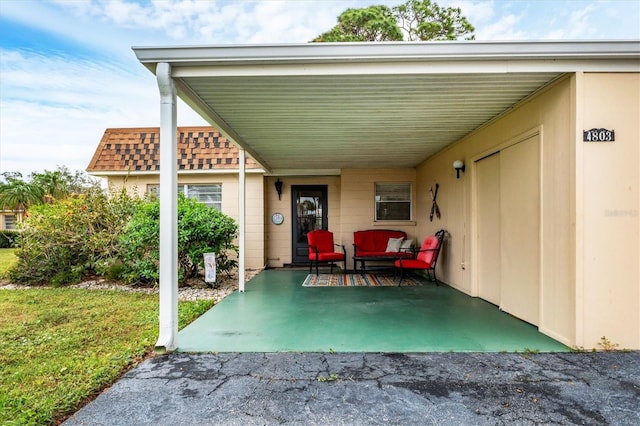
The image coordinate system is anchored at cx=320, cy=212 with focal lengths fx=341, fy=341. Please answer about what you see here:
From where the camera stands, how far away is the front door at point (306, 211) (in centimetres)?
870

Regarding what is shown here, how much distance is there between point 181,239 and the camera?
18.3 ft

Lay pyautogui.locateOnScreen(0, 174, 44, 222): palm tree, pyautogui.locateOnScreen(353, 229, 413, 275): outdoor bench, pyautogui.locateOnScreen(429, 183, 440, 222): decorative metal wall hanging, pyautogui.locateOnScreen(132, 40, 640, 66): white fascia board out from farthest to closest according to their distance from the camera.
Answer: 1. pyautogui.locateOnScreen(0, 174, 44, 222): palm tree
2. pyautogui.locateOnScreen(353, 229, 413, 275): outdoor bench
3. pyautogui.locateOnScreen(429, 183, 440, 222): decorative metal wall hanging
4. pyautogui.locateOnScreen(132, 40, 640, 66): white fascia board

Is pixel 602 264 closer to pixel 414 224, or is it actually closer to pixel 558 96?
pixel 558 96

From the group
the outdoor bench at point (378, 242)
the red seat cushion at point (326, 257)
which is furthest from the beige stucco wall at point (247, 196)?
the outdoor bench at point (378, 242)

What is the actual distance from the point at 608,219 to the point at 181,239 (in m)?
5.46

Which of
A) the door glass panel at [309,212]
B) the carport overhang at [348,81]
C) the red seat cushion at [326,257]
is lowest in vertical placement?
the red seat cushion at [326,257]

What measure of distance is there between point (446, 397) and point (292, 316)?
2287mm

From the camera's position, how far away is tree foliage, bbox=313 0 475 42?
15305 millimetres

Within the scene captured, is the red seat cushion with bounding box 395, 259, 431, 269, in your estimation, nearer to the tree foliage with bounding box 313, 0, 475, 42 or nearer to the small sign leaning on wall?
the small sign leaning on wall

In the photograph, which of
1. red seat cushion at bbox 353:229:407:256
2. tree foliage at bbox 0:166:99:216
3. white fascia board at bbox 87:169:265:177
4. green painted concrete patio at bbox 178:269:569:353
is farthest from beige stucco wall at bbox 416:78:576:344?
tree foliage at bbox 0:166:99:216

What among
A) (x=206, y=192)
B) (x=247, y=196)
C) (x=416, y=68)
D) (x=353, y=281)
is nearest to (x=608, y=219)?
(x=416, y=68)

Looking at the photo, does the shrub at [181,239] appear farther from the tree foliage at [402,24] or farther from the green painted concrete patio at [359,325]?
the tree foliage at [402,24]

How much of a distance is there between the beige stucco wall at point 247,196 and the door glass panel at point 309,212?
1017 mm

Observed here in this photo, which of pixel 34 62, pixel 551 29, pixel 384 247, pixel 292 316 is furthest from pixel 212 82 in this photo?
pixel 551 29
